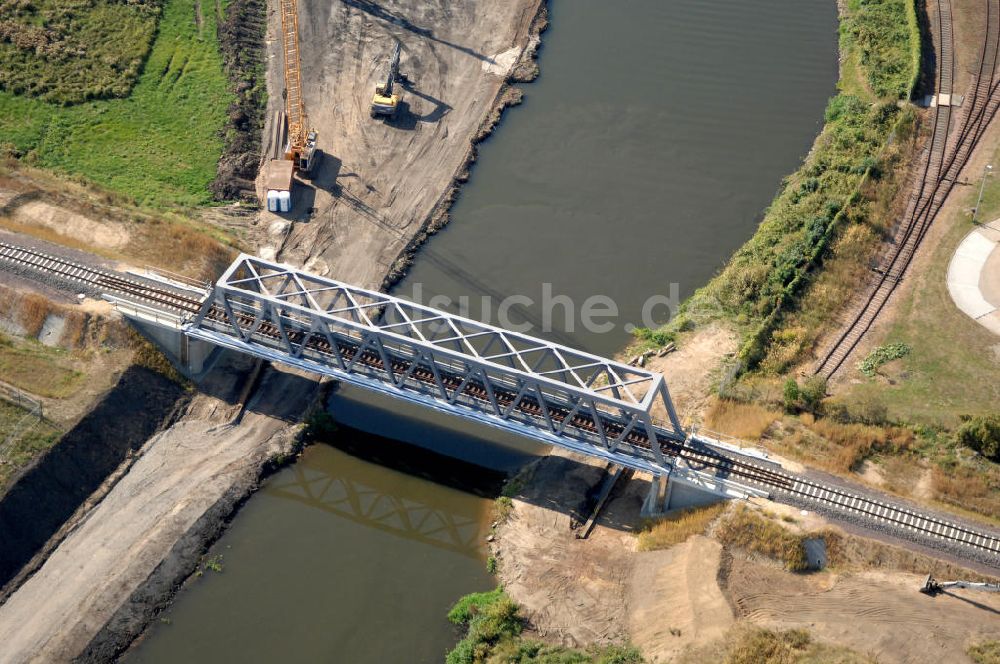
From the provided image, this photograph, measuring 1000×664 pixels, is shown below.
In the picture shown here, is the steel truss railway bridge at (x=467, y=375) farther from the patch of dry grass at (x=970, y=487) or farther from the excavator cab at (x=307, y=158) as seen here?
the excavator cab at (x=307, y=158)

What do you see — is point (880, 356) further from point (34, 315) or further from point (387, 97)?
point (34, 315)

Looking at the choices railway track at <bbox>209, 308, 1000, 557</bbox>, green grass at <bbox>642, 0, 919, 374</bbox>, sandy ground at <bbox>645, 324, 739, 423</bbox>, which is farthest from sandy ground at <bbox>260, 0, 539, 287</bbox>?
green grass at <bbox>642, 0, 919, 374</bbox>

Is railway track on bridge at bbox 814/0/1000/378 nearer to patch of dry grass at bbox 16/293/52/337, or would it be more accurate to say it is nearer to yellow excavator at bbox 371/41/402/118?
yellow excavator at bbox 371/41/402/118

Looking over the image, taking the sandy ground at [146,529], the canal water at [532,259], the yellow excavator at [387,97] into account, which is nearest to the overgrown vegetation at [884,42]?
the canal water at [532,259]

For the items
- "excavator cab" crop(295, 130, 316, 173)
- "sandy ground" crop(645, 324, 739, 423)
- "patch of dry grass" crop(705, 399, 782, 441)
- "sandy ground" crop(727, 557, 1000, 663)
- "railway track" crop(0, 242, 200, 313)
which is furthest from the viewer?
"excavator cab" crop(295, 130, 316, 173)

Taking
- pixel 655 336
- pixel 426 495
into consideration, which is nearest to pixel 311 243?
pixel 426 495

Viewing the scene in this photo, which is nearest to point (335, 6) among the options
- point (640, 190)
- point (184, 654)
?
point (640, 190)
